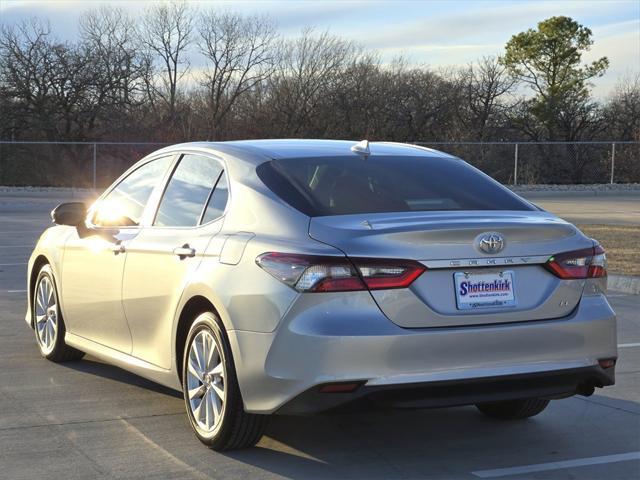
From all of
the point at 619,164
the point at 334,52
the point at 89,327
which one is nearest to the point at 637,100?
the point at 619,164

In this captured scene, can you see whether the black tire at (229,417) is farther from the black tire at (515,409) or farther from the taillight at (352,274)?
the black tire at (515,409)

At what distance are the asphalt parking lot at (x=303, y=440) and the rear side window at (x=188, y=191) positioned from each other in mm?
1142

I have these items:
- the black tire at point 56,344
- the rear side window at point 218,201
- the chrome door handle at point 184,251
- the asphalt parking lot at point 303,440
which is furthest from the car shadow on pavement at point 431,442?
the black tire at point 56,344

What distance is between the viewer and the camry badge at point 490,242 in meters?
5.07

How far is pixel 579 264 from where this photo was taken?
17.6 feet

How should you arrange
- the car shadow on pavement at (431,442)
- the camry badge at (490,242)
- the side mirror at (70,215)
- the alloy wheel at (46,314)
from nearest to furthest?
the camry badge at (490,242) → the car shadow on pavement at (431,442) → the side mirror at (70,215) → the alloy wheel at (46,314)

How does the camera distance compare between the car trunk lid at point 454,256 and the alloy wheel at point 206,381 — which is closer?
the car trunk lid at point 454,256

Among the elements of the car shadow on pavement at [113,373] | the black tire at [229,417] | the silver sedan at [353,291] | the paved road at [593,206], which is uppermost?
the silver sedan at [353,291]

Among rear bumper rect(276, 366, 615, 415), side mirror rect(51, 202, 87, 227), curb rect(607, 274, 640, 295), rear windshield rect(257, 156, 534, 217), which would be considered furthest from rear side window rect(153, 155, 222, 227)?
curb rect(607, 274, 640, 295)

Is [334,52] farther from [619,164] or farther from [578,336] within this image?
[578,336]

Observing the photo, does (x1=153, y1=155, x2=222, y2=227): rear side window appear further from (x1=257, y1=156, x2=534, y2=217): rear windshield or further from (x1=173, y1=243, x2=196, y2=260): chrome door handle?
(x1=257, y1=156, x2=534, y2=217): rear windshield

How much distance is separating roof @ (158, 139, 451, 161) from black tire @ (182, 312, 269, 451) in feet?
3.33

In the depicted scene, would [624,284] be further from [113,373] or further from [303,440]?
[303,440]

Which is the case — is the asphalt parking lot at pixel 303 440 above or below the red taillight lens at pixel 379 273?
below
